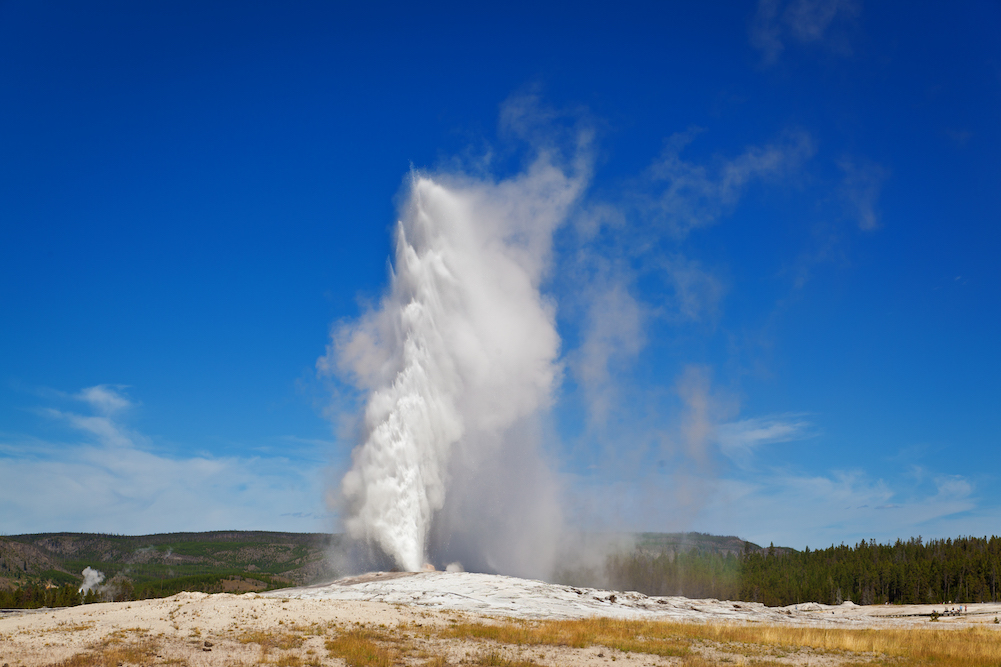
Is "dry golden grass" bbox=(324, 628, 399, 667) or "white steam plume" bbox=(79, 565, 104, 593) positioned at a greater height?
"dry golden grass" bbox=(324, 628, 399, 667)

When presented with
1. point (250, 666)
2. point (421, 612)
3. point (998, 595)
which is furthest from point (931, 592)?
point (250, 666)

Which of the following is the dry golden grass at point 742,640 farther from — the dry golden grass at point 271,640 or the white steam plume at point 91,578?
the white steam plume at point 91,578

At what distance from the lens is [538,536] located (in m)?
70.9

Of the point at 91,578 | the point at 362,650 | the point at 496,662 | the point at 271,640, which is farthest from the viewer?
the point at 91,578

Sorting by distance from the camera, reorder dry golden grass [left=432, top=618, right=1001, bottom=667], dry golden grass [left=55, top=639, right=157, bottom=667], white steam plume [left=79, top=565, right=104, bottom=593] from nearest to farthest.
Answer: dry golden grass [left=55, top=639, right=157, bottom=667] < dry golden grass [left=432, top=618, right=1001, bottom=667] < white steam plume [left=79, top=565, right=104, bottom=593]

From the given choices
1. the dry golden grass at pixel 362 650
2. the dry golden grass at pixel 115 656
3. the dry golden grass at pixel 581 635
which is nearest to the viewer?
the dry golden grass at pixel 115 656

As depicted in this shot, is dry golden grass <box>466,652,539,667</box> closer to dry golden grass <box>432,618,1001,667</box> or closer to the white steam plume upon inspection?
dry golden grass <box>432,618,1001,667</box>

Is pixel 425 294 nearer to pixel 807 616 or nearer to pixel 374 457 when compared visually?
pixel 374 457

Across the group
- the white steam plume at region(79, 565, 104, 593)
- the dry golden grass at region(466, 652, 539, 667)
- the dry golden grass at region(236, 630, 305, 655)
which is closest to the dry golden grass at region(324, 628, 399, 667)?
the dry golden grass at region(236, 630, 305, 655)

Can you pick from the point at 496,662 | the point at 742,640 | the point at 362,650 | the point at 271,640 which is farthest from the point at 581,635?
the point at 271,640

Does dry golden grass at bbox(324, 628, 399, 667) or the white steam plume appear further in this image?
the white steam plume

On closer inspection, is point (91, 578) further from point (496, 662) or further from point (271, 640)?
point (496, 662)

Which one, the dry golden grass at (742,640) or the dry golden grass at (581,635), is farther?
the dry golden grass at (581,635)

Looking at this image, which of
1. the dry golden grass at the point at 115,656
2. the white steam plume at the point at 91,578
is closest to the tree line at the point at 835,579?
the dry golden grass at the point at 115,656
